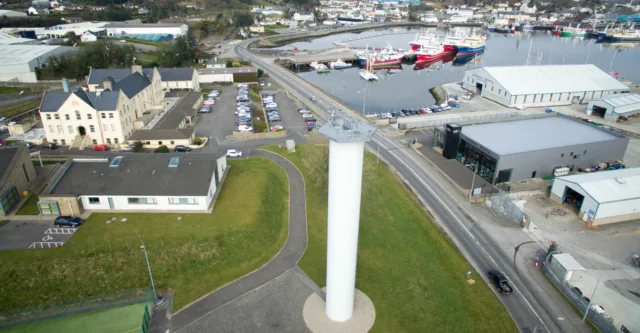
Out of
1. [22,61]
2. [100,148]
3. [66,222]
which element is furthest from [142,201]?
[22,61]

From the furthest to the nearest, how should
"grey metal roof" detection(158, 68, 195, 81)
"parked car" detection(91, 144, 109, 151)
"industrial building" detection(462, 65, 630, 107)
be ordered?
"grey metal roof" detection(158, 68, 195, 81) → "industrial building" detection(462, 65, 630, 107) → "parked car" detection(91, 144, 109, 151)

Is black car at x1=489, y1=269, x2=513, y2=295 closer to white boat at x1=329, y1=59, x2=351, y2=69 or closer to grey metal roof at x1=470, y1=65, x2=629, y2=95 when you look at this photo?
grey metal roof at x1=470, y1=65, x2=629, y2=95

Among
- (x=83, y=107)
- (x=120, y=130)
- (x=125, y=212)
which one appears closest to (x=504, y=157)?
(x=125, y=212)

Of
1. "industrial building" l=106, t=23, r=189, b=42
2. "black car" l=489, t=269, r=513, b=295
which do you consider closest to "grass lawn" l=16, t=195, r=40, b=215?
"black car" l=489, t=269, r=513, b=295

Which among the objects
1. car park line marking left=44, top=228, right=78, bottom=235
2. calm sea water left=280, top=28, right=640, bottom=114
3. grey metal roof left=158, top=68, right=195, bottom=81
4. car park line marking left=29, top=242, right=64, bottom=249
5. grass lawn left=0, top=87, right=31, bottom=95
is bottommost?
calm sea water left=280, top=28, right=640, bottom=114

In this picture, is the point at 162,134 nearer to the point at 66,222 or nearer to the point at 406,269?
the point at 66,222

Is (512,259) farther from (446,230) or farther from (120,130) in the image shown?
(120,130)
